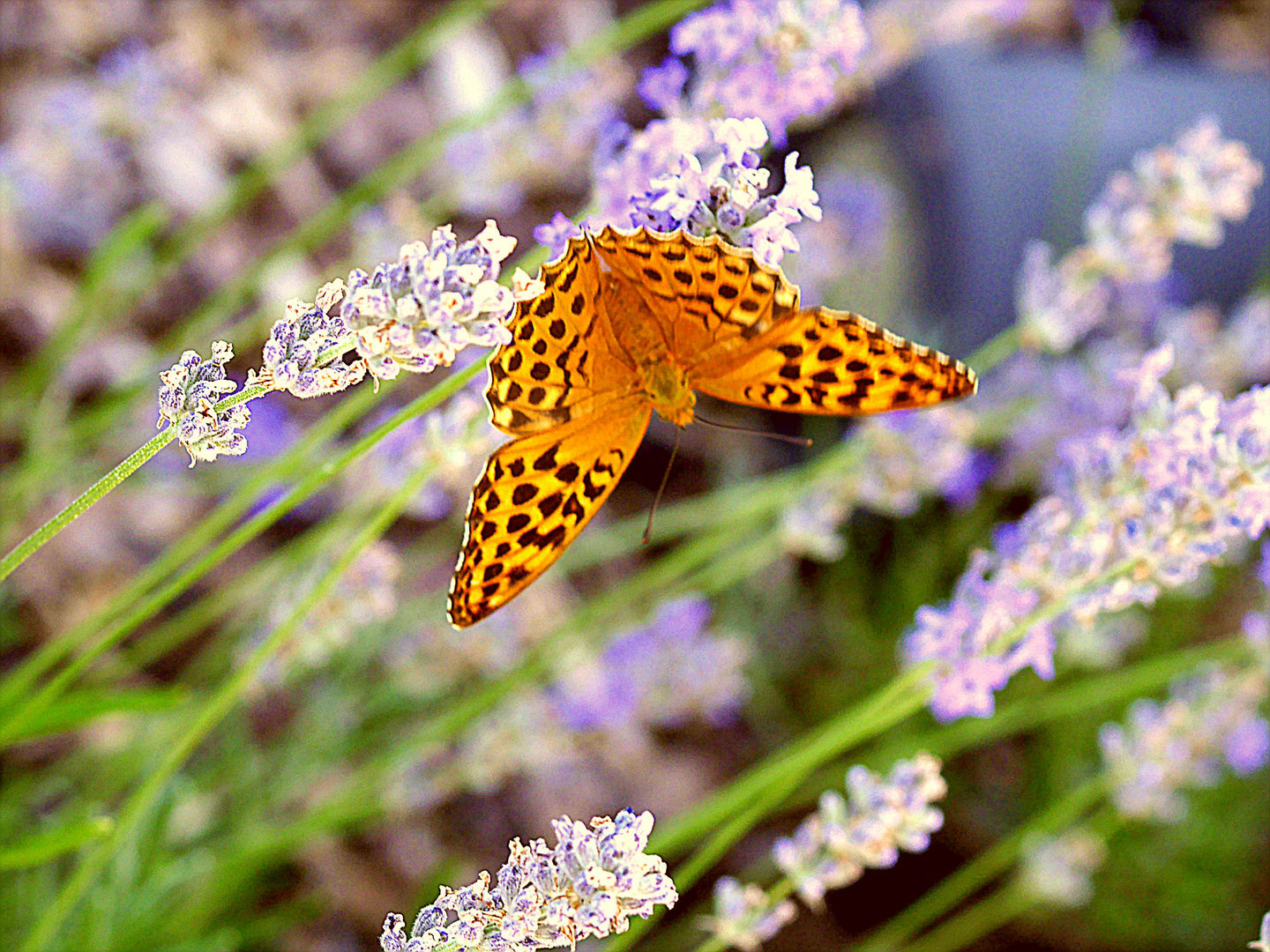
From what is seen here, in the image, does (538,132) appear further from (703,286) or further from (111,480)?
(111,480)

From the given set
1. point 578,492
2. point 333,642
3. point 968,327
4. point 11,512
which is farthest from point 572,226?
point 968,327

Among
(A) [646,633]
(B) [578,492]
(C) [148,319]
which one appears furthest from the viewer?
(C) [148,319]

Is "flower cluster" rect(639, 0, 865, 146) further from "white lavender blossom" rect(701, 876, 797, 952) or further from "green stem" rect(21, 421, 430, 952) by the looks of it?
"white lavender blossom" rect(701, 876, 797, 952)

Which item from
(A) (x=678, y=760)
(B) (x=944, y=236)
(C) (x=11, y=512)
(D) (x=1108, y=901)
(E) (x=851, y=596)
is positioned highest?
(C) (x=11, y=512)

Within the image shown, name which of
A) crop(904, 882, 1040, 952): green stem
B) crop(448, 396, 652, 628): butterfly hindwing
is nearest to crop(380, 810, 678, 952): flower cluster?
crop(448, 396, 652, 628): butterfly hindwing

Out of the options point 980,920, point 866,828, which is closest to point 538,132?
point 866,828

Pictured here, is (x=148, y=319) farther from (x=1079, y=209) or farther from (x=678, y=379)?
(x=1079, y=209)

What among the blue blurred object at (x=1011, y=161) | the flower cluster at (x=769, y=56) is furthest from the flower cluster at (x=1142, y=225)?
the blue blurred object at (x=1011, y=161)
